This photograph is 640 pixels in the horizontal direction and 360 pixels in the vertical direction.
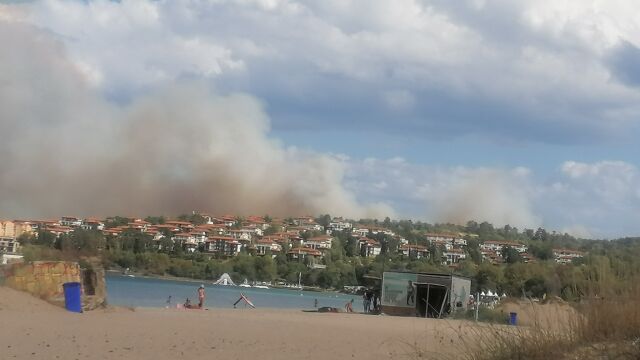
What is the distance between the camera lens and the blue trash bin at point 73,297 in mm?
25656

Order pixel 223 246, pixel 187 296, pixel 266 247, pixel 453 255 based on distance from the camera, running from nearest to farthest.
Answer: pixel 187 296
pixel 453 255
pixel 223 246
pixel 266 247

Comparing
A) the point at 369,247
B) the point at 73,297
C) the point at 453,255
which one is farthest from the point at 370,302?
the point at 369,247

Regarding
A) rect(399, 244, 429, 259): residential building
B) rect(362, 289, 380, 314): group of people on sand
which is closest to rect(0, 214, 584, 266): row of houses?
rect(399, 244, 429, 259): residential building

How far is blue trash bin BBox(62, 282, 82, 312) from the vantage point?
25.7 metres

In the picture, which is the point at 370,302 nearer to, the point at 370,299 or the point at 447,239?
the point at 370,299

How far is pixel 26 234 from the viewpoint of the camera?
9425cm

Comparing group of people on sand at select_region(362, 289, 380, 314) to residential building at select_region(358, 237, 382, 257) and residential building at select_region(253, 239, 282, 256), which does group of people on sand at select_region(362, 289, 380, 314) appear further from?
residential building at select_region(253, 239, 282, 256)

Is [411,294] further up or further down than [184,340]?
further down

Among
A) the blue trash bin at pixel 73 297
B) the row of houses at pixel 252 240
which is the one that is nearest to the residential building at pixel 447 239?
the row of houses at pixel 252 240

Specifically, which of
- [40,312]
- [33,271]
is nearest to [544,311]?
[40,312]

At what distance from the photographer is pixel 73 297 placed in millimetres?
25859

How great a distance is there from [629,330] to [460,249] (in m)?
131

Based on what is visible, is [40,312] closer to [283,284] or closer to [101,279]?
[101,279]

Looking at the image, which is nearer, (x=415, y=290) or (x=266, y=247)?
(x=415, y=290)
